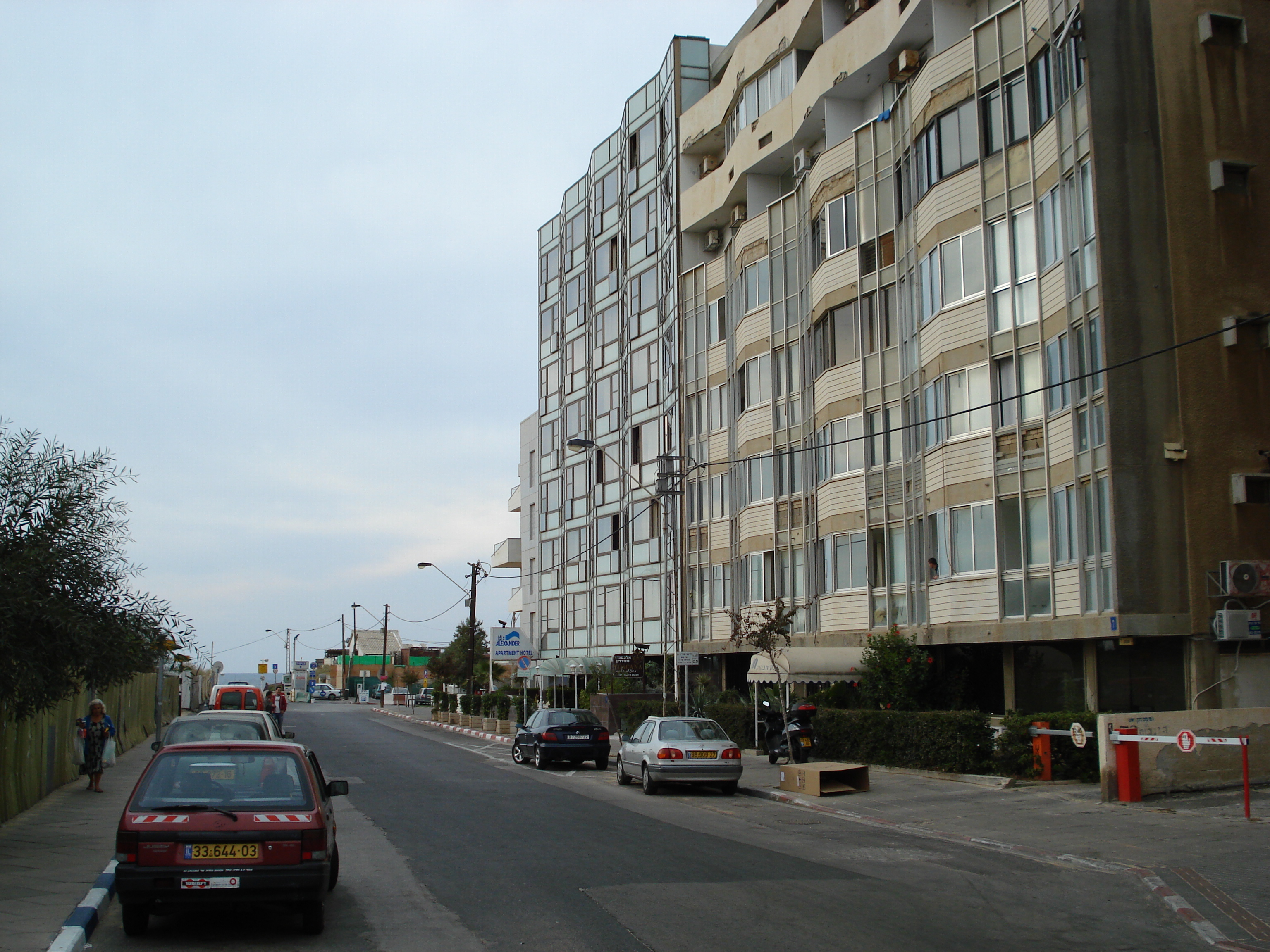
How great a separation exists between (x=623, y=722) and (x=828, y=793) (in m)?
18.4

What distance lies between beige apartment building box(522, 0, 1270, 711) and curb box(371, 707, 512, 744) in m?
12.2

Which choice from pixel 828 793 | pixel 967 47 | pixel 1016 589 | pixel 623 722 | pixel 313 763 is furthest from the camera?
pixel 623 722

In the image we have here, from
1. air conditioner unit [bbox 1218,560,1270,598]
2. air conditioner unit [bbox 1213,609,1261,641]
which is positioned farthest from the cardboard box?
air conditioner unit [bbox 1218,560,1270,598]

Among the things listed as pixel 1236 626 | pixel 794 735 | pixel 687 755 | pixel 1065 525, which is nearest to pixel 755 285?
pixel 794 735

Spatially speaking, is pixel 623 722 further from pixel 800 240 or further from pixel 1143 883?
pixel 1143 883

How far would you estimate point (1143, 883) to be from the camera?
38.6 ft

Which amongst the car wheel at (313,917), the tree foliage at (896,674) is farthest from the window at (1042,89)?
the car wheel at (313,917)

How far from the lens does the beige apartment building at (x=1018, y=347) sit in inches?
822

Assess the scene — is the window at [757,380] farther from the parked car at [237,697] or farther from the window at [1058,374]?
the parked car at [237,697]

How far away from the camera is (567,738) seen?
28.0 m

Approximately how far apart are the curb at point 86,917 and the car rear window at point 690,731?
38.0ft

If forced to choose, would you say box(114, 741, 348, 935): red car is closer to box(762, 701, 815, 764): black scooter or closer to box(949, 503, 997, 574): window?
box(762, 701, 815, 764): black scooter

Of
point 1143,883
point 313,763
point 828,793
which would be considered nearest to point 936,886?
point 1143,883

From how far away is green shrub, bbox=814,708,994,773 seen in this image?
21.8 m
